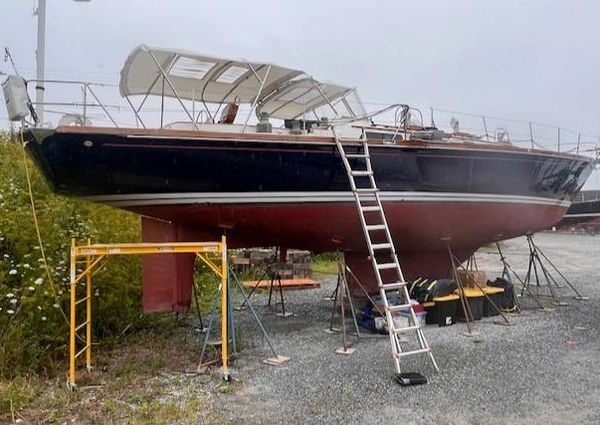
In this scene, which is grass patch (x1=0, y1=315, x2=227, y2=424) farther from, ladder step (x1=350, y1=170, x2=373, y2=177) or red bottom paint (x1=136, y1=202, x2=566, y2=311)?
ladder step (x1=350, y1=170, x2=373, y2=177)

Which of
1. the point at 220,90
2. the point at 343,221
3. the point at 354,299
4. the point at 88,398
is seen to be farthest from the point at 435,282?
the point at 88,398

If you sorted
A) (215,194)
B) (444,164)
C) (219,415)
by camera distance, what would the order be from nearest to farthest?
1. (219,415)
2. (215,194)
3. (444,164)

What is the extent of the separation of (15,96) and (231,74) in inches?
92.7

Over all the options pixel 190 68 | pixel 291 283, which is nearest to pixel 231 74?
pixel 190 68

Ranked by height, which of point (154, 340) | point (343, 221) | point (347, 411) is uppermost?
point (343, 221)

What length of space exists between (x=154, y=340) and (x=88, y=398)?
1.75m

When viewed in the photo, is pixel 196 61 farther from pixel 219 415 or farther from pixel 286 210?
pixel 219 415

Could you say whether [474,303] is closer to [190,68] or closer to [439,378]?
[439,378]

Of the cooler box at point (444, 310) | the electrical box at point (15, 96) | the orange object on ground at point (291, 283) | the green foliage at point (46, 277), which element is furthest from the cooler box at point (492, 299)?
the electrical box at point (15, 96)

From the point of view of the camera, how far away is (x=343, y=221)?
661 cm

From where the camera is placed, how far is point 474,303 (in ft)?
24.5

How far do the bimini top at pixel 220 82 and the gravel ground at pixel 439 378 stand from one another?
2908 mm

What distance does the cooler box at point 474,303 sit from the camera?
7406mm

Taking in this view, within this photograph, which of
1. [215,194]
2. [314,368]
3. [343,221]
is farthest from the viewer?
[343,221]
